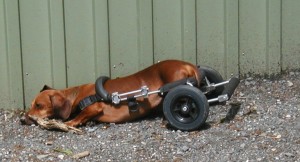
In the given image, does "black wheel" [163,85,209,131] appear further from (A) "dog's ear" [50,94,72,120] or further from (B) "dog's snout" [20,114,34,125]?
(B) "dog's snout" [20,114,34,125]

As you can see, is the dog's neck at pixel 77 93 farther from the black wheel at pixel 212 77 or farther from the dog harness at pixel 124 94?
the black wheel at pixel 212 77

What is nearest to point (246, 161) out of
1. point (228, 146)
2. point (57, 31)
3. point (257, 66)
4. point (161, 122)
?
point (228, 146)

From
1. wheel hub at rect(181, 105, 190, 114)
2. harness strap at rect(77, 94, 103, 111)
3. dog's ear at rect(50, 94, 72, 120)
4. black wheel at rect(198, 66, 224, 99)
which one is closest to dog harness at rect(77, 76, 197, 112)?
harness strap at rect(77, 94, 103, 111)

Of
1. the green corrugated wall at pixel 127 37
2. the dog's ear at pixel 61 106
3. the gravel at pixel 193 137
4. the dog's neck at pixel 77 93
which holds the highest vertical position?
the green corrugated wall at pixel 127 37

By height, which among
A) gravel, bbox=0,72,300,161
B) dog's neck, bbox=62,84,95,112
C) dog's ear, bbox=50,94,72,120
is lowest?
gravel, bbox=0,72,300,161

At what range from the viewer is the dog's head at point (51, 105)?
24.7 ft

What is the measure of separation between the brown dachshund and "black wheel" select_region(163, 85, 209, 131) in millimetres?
276

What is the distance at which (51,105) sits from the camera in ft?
24.8


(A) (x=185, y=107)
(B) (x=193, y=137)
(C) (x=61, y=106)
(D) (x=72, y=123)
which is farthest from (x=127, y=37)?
(B) (x=193, y=137)

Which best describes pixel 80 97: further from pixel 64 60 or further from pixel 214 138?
pixel 214 138

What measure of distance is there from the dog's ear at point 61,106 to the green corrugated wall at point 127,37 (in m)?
0.30

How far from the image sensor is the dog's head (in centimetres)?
754

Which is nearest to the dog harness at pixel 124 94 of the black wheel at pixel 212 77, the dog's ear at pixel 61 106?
the dog's ear at pixel 61 106

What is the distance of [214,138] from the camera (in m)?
6.69
